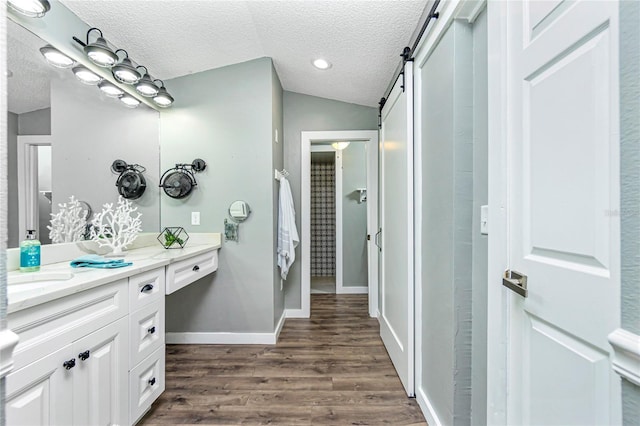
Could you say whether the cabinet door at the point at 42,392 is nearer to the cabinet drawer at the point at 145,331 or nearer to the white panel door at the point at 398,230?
the cabinet drawer at the point at 145,331

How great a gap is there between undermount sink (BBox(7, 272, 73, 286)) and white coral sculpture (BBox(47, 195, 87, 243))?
0.45 metres

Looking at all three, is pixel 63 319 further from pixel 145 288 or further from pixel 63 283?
pixel 145 288

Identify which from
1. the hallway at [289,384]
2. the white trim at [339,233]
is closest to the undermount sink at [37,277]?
the hallway at [289,384]

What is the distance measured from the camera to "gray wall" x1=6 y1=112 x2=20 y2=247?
53.1 inches

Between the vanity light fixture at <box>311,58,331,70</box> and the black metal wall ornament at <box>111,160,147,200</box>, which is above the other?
the vanity light fixture at <box>311,58,331,70</box>

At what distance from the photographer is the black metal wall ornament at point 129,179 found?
2.18m

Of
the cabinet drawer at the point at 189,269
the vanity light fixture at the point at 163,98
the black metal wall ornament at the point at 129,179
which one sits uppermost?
the vanity light fixture at the point at 163,98

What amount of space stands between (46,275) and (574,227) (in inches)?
78.0

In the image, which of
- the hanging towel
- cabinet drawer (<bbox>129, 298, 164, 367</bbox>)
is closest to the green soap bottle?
cabinet drawer (<bbox>129, 298, 164, 367</bbox>)

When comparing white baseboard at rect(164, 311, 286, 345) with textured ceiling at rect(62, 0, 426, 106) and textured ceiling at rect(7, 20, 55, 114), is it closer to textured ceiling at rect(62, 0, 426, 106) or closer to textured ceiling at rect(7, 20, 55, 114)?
textured ceiling at rect(7, 20, 55, 114)

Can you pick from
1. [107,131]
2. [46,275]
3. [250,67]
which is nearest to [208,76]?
[250,67]

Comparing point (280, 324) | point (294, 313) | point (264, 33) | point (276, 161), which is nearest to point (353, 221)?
point (294, 313)

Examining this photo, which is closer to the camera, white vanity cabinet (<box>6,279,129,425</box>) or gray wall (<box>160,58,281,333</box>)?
white vanity cabinet (<box>6,279,129,425</box>)

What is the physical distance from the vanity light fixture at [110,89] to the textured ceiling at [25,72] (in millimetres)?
357
